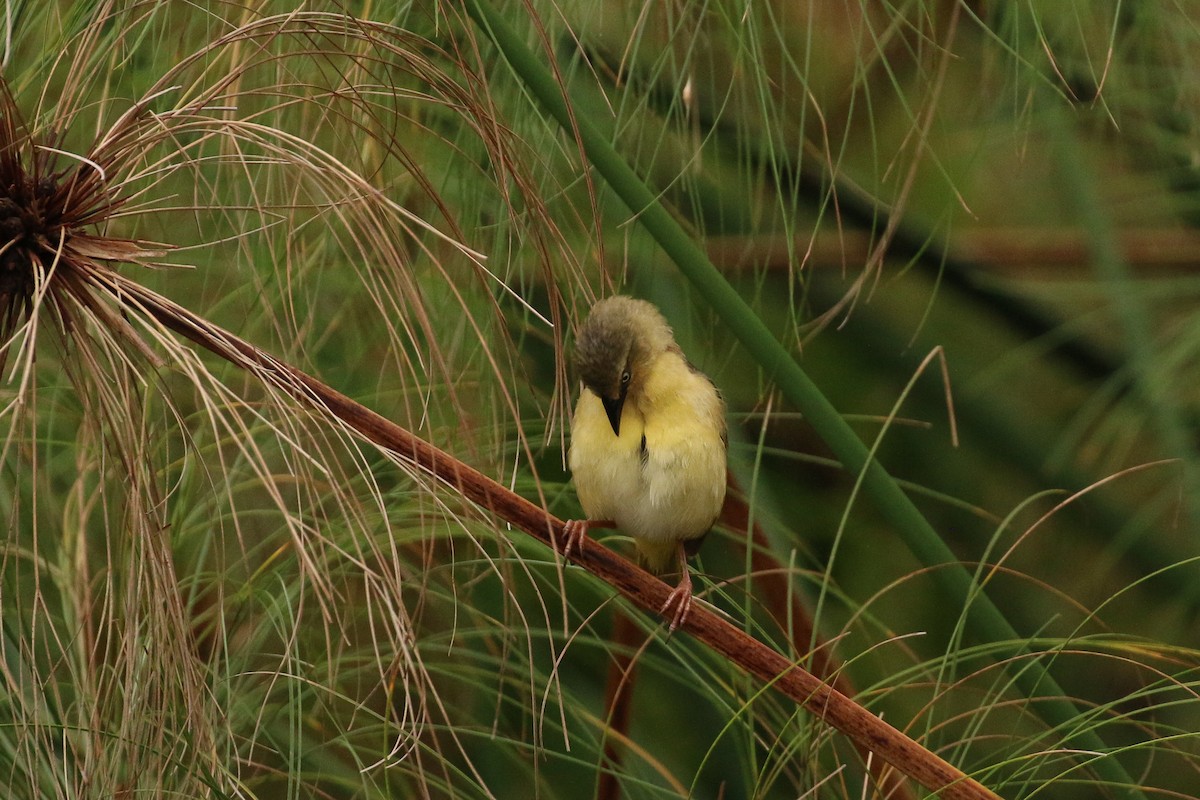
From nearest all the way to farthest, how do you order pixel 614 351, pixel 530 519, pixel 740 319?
pixel 530 519 < pixel 740 319 < pixel 614 351

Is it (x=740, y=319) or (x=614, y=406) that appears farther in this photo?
Result: (x=614, y=406)

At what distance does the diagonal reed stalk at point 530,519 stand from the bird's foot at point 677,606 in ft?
0.05

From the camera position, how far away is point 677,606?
127cm

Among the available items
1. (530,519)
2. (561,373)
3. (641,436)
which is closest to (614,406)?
(641,436)

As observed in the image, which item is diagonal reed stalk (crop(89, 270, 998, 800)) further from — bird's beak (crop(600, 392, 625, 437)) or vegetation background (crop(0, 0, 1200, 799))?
bird's beak (crop(600, 392, 625, 437))

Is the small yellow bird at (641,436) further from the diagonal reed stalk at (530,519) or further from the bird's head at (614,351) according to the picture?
the diagonal reed stalk at (530,519)

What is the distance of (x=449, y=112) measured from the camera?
169 centimetres

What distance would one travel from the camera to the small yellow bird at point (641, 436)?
151 centimetres

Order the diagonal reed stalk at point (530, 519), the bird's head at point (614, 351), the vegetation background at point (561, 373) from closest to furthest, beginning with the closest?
the diagonal reed stalk at point (530, 519)
the vegetation background at point (561, 373)
the bird's head at point (614, 351)

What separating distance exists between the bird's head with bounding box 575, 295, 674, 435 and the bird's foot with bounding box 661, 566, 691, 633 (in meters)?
0.25

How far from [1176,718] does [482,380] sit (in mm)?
1574

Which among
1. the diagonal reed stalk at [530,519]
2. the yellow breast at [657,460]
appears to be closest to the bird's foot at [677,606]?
the diagonal reed stalk at [530,519]

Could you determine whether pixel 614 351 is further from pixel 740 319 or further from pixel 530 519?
pixel 530 519

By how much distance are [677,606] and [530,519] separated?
0.92 feet
